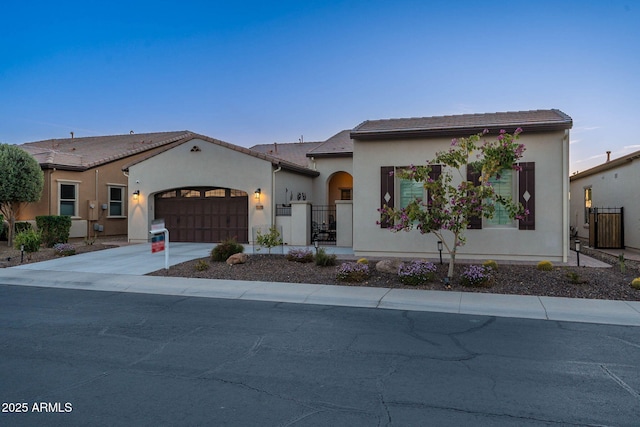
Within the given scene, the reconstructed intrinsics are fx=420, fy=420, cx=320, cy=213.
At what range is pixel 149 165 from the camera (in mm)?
20688

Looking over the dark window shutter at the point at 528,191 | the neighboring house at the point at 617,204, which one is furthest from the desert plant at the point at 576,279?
the neighboring house at the point at 617,204

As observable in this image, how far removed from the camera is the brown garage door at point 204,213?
768 inches

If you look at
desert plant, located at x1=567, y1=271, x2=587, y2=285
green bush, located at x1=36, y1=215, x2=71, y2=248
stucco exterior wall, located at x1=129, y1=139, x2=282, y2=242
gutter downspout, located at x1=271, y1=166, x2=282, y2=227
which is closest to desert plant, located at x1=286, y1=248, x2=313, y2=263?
gutter downspout, located at x1=271, y1=166, x2=282, y2=227

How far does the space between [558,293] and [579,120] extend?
9062 millimetres

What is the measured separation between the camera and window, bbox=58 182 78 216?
21188 mm

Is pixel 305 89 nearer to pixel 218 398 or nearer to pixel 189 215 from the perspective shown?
pixel 189 215

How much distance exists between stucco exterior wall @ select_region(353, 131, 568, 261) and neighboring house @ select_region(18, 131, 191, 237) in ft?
44.8

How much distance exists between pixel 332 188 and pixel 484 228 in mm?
13489

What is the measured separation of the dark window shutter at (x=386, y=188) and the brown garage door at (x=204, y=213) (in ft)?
24.7

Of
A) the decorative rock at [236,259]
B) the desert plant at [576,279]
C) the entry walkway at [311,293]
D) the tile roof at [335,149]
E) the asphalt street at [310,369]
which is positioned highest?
the tile roof at [335,149]

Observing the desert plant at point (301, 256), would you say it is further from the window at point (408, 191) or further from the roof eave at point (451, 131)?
the roof eave at point (451, 131)

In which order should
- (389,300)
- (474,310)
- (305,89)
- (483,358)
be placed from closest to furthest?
(483,358) → (474,310) → (389,300) → (305,89)

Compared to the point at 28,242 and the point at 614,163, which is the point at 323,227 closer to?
the point at 28,242

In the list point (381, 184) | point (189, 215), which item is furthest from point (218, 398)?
point (189, 215)
